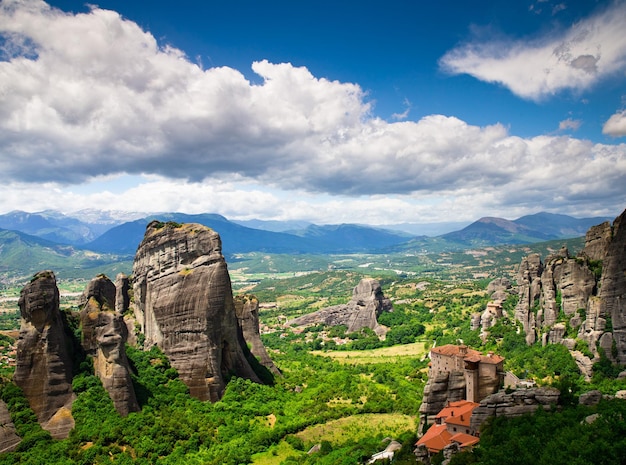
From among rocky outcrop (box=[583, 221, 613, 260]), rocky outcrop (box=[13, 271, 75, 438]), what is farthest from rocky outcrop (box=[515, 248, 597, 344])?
rocky outcrop (box=[13, 271, 75, 438])

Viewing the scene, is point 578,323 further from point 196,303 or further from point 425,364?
point 196,303

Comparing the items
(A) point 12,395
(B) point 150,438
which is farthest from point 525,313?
(A) point 12,395

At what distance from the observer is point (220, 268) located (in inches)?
2181

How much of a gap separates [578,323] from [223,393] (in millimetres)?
46982

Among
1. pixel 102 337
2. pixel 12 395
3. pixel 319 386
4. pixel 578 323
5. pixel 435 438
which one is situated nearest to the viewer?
pixel 435 438

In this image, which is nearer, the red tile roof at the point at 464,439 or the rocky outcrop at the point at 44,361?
the red tile roof at the point at 464,439

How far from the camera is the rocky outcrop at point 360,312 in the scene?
127000 mm

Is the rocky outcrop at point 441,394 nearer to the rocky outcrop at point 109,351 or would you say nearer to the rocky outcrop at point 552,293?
the rocky outcrop at point 109,351

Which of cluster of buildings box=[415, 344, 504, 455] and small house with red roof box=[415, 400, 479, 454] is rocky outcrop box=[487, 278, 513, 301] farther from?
small house with red roof box=[415, 400, 479, 454]

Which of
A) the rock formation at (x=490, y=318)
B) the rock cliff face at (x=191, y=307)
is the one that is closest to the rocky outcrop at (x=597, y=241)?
the rock formation at (x=490, y=318)

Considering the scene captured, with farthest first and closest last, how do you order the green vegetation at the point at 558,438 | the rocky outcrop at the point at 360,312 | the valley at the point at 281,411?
the rocky outcrop at the point at 360,312
the valley at the point at 281,411
the green vegetation at the point at 558,438

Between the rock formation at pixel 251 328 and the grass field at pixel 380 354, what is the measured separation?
28934 millimetres

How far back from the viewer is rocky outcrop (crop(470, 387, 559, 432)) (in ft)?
107

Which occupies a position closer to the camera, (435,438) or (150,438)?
(435,438)
